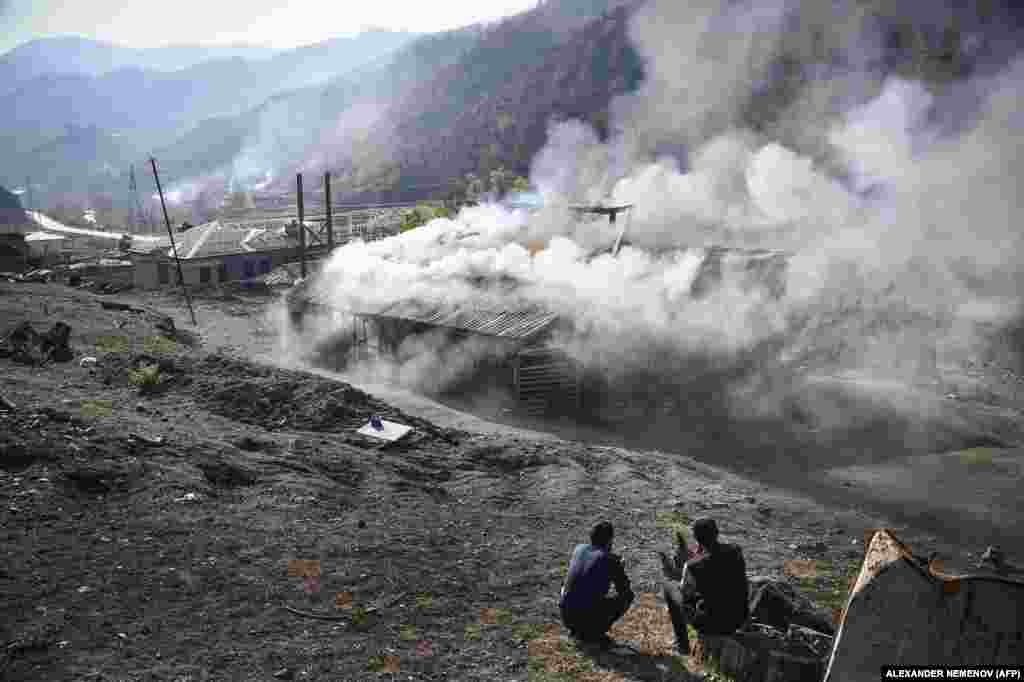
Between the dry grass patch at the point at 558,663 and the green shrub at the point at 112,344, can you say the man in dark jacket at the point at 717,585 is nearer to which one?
the dry grass patch at the point at 558,663

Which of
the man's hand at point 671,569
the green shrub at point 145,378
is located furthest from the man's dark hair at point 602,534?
the green shrub at point 145,378

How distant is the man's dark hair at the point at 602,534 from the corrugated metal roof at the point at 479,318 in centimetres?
1118

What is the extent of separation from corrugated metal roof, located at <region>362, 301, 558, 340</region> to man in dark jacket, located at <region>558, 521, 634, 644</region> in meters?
11.2

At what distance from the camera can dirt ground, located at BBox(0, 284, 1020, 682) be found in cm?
618

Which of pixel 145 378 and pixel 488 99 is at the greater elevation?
pixel 488 99

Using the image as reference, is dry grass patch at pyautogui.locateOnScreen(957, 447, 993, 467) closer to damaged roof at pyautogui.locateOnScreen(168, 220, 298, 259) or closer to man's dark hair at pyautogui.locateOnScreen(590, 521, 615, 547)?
man's dark hair at pyautogui.locateOnScreen(590, 521, 615, 547)

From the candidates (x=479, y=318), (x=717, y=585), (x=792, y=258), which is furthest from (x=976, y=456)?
(x=717, y=585)

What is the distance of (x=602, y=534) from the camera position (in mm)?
6367

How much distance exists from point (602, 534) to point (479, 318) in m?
13.3

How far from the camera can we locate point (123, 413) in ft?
41.1

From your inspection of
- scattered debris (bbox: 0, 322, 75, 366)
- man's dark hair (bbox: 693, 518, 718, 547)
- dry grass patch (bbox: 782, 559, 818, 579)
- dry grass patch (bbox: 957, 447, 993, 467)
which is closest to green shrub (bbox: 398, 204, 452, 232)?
scattered debris (bbox: 0, 322, 75, 366)

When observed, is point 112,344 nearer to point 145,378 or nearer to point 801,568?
point 145,378

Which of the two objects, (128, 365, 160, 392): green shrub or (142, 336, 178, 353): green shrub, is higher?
(128, 365, 160, 392): green shrub

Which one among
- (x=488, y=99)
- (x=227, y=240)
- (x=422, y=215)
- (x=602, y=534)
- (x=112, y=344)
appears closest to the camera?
(x=602, y=534)
